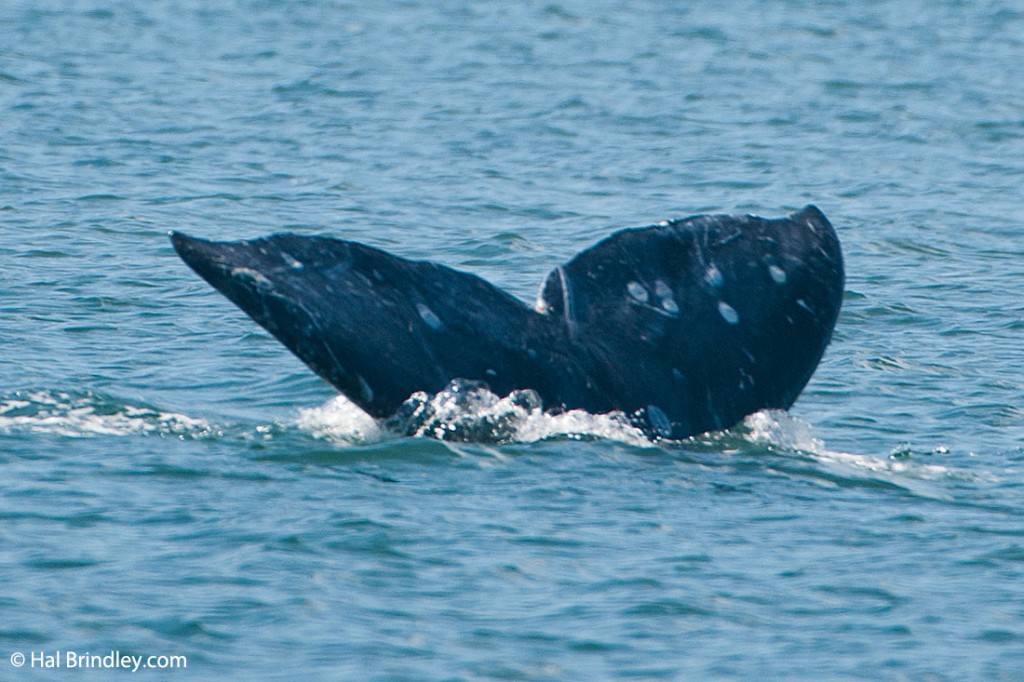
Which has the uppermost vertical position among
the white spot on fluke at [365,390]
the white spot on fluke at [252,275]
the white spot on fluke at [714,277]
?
the white spot on fluke at [252,275]

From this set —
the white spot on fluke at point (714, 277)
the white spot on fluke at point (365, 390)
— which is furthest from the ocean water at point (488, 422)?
the white spot on fluke at point (714, 277)

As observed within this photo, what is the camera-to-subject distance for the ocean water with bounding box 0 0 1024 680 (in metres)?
8.66

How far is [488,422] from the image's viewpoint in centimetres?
1087

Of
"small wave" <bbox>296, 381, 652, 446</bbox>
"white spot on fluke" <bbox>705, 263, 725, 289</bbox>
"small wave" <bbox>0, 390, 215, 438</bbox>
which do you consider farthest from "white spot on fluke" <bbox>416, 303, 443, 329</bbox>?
"small wave" <bbox>0, 390, 215, 438</bbox>

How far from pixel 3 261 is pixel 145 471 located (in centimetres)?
734

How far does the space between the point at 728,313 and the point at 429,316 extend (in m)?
1.78

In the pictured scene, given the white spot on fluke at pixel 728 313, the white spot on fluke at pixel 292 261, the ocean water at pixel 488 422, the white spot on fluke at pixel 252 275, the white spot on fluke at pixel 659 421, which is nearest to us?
the ocean water at pixel 488 422

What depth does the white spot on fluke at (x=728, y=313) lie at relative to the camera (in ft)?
36.4

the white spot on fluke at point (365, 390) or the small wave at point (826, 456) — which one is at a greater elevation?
the white spot on fluke at point (365, 390)

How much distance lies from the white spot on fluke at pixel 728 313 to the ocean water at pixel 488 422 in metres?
0.70

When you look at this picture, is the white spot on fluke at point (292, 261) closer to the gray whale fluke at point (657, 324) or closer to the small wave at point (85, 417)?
the gray whale fluke at point (657, 324)

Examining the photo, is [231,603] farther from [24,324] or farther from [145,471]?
[24,324]

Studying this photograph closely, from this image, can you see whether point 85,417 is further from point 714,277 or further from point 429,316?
point 714,277

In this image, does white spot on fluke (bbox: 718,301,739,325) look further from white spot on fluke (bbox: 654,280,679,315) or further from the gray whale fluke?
white spot on fluke (bbox: 654,280,679,315)
